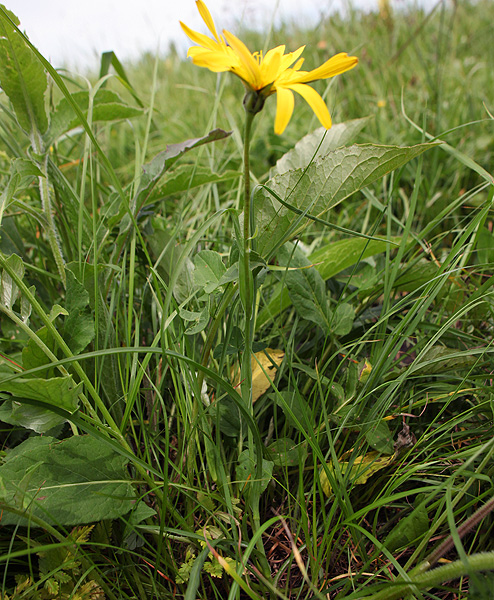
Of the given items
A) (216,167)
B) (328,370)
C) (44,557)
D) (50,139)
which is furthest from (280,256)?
(216,167)

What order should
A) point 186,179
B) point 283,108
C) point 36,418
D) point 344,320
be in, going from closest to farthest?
point 283,108, point 36,418, point 344,320, point 186,179

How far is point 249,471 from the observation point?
0.67m

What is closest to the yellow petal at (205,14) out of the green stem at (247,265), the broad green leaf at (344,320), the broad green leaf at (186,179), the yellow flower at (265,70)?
the yellow flower at (265,70)

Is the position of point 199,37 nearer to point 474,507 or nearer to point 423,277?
point 423,277

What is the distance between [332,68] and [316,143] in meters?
0.35

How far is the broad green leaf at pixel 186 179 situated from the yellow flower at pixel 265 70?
0.40m

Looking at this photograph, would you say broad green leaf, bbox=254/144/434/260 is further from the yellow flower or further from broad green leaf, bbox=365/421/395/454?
broad green leaf, bbox=365/421/395/454

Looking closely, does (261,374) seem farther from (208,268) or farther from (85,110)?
(85,110)

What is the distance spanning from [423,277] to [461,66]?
8.21ft

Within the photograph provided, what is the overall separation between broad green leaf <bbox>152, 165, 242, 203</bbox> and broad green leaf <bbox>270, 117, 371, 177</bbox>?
12 cm

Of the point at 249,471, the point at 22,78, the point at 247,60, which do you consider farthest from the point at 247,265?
the point at 22,78

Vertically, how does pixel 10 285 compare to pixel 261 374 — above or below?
above

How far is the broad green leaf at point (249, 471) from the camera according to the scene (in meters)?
0.64

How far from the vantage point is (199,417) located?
67 centimetres
